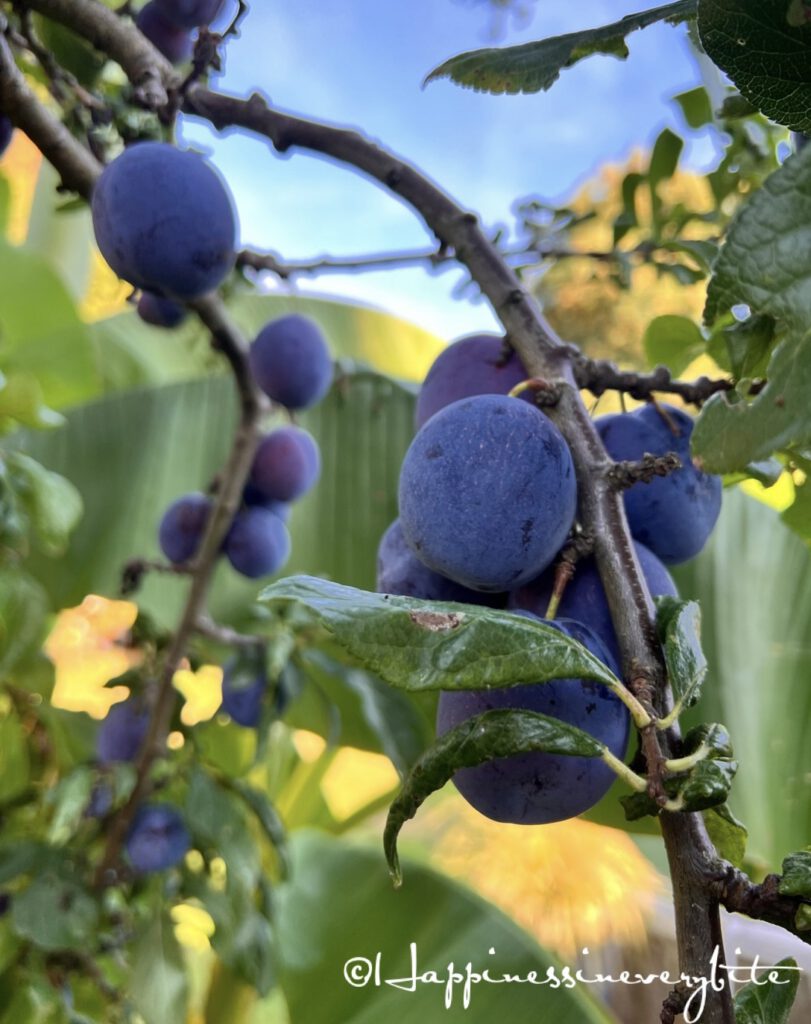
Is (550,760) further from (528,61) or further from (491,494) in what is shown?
(528,61)

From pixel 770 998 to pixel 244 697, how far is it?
688 mm

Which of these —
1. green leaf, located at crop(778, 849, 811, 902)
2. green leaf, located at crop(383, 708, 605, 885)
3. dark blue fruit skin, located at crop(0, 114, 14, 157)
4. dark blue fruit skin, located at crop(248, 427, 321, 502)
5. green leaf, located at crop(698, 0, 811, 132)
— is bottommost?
green leaf, located at crop(778, 849, 811, 902)

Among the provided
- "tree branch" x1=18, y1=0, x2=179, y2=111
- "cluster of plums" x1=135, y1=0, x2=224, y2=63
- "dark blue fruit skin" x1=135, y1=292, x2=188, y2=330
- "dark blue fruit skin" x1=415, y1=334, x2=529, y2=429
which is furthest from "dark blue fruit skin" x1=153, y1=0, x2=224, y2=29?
"dark blue fruit skin" x1=415, y1=334, x2=529, y2=429

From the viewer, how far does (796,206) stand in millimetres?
245

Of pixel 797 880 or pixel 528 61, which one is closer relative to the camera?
pixel 797 880

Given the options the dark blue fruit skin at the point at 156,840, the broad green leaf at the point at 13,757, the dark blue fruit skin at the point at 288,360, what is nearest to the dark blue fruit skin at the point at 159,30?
the dark blue fruit skin at the point at 288,360

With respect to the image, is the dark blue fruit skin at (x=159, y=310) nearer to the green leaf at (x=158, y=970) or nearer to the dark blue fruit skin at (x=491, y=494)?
the dark blue fruit skin at (x=491, y=494)

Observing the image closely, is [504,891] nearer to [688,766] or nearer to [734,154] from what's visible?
[734,154]

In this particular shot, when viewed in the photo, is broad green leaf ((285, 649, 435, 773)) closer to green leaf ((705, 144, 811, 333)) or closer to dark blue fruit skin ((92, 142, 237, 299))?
dark blue fruit skin ((92, 142, 237, 299))

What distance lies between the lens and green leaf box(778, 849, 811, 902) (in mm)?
265

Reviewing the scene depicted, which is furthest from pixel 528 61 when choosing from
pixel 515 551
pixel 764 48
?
pixel 515 551

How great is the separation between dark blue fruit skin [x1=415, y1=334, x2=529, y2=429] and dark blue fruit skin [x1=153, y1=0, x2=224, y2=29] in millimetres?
340

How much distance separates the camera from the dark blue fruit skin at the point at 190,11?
0.60 metres

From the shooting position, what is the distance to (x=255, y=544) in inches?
35.5
